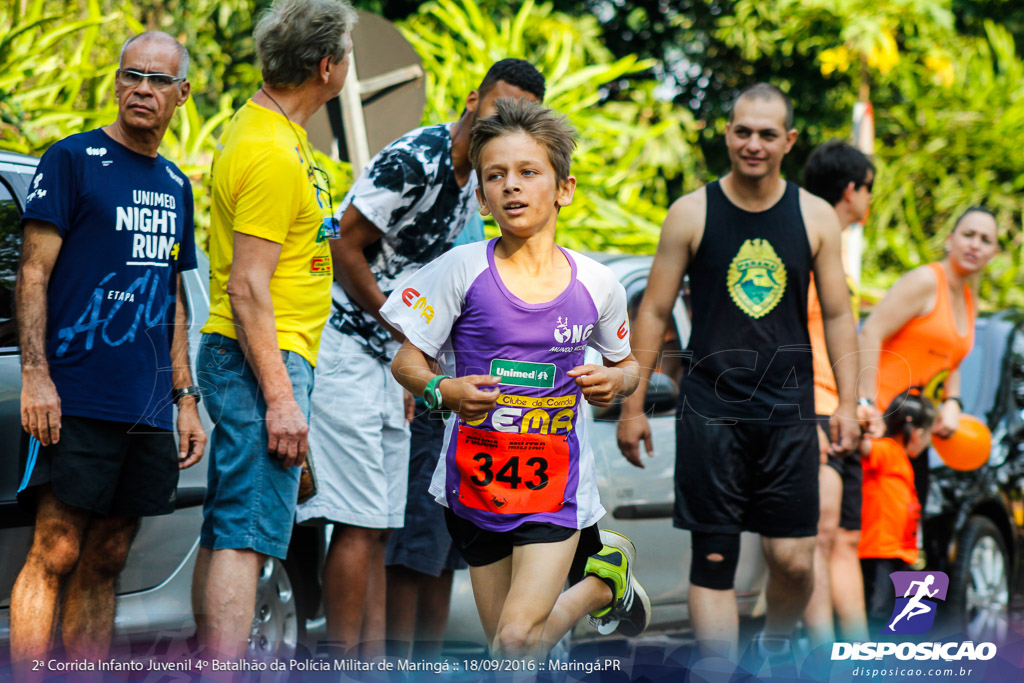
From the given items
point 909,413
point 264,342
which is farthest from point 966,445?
point 264,342

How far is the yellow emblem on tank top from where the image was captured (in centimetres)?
438

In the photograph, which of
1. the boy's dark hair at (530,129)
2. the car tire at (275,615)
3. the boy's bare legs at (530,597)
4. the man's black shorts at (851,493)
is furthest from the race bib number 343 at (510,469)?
the man's black shorts at (851,493)

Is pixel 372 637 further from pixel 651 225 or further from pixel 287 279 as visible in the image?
pixel 651 225

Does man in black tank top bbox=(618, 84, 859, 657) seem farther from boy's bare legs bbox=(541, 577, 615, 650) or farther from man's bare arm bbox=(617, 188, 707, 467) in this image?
boy's bare legs bbox=(541, 577, 615, 650)

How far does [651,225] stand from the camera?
30.0 feet

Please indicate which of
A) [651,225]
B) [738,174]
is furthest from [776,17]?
[738,174]

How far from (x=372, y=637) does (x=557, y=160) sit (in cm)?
197

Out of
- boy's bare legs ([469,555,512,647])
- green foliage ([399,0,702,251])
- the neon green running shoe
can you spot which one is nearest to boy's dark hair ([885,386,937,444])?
the neon green running shoe

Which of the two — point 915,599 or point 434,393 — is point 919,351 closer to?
point 915,599

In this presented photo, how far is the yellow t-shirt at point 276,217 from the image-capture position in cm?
351

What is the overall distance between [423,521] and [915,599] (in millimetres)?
2181

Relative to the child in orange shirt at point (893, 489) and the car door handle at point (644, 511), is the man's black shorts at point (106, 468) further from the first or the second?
the child in orange shirt at point (893, 489)

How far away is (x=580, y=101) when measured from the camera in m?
9.80

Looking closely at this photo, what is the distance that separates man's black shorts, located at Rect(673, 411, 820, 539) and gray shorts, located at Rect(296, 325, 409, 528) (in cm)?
107
